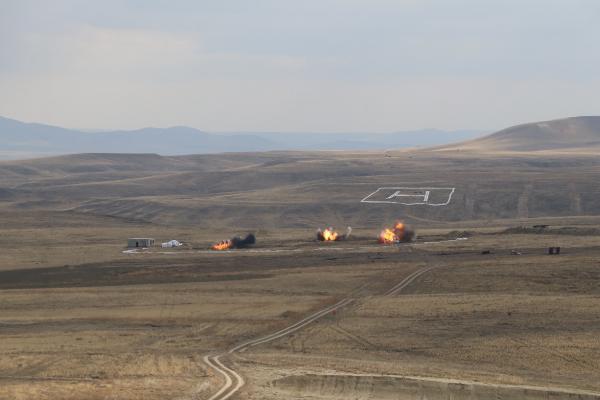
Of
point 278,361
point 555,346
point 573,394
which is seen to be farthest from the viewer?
point 555,346

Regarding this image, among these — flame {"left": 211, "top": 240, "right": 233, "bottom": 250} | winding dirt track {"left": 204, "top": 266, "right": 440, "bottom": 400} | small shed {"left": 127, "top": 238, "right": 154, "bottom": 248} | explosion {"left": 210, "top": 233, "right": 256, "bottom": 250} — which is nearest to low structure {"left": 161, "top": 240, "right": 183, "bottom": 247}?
small shed {"left": 127, "top": 238, "right": 154, "bottom": 248}

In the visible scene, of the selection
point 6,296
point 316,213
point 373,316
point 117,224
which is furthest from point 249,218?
point 373,316

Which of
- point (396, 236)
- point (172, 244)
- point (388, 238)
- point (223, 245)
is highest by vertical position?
point (396, 236)

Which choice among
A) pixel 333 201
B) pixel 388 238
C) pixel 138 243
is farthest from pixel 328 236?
pixel 333 201

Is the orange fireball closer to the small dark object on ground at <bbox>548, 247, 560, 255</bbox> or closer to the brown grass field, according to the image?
the brown grass field

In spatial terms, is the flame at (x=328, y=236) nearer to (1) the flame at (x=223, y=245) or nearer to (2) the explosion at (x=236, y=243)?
(2) the explosion at (x=236, y=243)

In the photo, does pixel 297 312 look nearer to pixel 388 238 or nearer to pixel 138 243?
pixel 388 238

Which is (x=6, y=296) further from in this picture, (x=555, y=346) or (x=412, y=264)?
(x=555, y=346)
